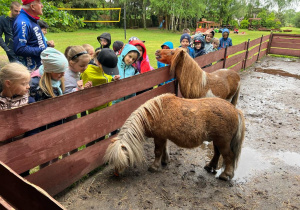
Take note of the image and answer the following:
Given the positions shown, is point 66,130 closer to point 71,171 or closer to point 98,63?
point 71,171

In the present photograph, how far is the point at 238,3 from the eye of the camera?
4956 cm

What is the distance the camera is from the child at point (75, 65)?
2.90 meters

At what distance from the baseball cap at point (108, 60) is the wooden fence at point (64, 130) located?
0.21 metres

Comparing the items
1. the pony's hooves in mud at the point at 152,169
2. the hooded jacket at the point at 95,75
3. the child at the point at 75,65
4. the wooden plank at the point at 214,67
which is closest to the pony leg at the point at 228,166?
the pony's hooves in mud at the point at 152,169

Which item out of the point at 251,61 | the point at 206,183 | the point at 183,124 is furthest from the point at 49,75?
the point at 251,61

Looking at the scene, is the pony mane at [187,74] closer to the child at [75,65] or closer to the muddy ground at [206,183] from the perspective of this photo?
the muddy ground at [206,183]

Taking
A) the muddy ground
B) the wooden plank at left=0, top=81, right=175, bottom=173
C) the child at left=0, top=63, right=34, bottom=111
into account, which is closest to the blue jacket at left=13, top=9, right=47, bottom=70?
the child at left=0, top=63, right=34, bottom=111

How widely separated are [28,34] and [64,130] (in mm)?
1683

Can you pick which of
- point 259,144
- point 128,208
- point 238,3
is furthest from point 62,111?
point 238,3

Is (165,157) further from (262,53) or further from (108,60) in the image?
(262,53)

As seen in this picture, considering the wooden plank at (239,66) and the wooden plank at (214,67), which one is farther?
the wooden plank at (239,66)

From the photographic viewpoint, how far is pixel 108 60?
3.06 metres

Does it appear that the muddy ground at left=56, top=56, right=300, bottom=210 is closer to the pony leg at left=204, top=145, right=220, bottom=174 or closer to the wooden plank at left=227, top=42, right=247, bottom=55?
the pony leg at left=204, top=145, right=220, bottom=174

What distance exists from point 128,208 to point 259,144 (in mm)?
2978
